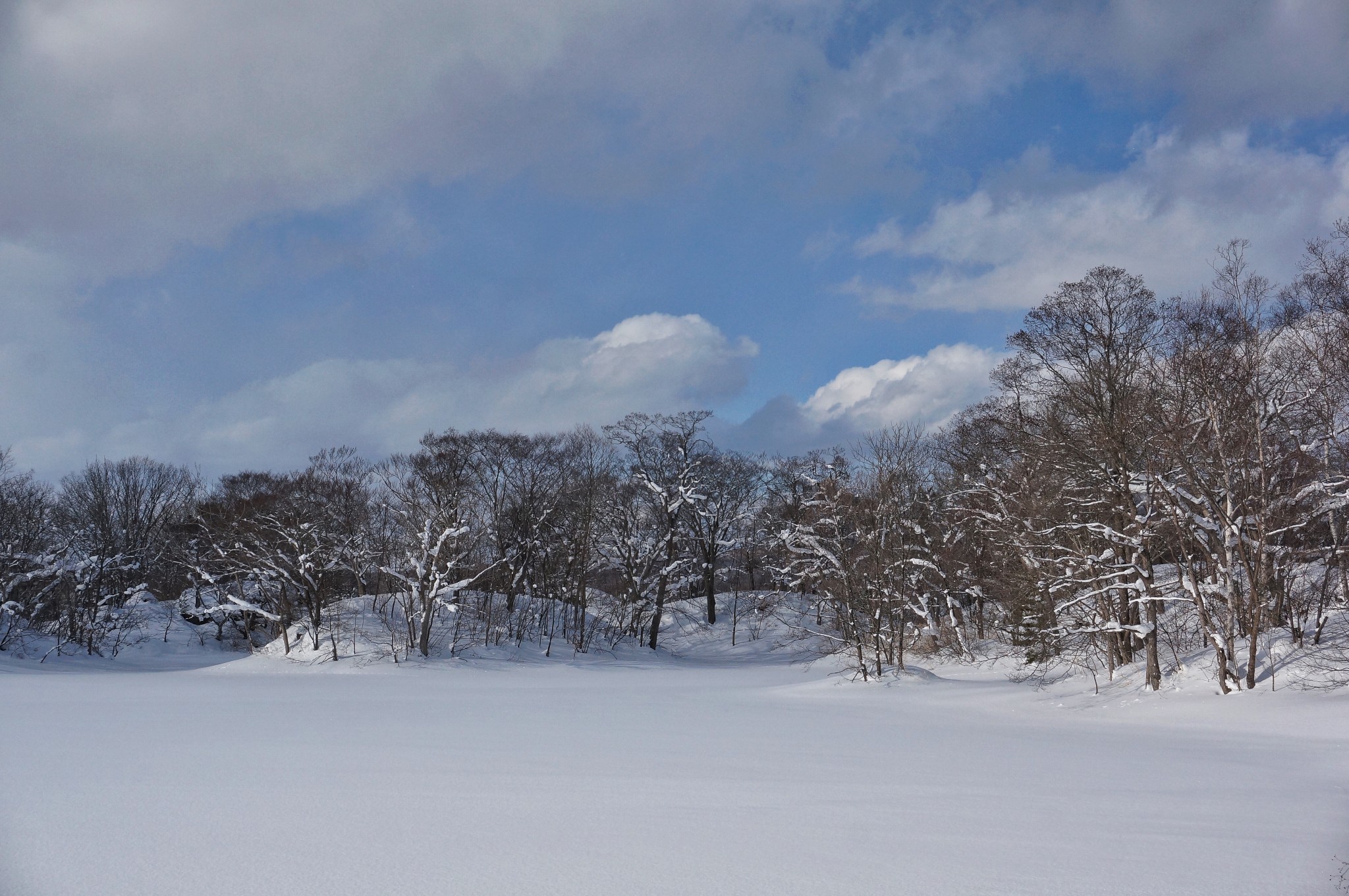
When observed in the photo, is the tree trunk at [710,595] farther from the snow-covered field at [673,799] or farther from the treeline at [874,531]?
the snow-covered field at [673,799]

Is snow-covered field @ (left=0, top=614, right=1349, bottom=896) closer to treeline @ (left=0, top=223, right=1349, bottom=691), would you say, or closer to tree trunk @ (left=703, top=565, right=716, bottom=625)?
treeline @ (left=0, top=223, right=1349, bottom=691)

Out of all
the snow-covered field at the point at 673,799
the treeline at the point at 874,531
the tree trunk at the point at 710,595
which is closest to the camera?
the snow-covered field at the point at 673,799

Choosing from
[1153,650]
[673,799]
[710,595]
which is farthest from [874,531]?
[710,595]

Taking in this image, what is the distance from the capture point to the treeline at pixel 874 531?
18.0 m

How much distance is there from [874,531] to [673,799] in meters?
19.6

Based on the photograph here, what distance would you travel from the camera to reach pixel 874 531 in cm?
2684

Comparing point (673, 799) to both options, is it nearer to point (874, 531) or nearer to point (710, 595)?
point (874, 531)

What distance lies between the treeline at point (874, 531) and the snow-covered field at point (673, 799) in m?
4.07

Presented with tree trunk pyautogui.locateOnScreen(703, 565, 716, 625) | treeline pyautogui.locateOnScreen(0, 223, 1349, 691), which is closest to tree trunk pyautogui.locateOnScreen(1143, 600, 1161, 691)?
treeline pyautogui.locateOnScreen(0, 223, 1349, 691)

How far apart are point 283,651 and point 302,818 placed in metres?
33.5

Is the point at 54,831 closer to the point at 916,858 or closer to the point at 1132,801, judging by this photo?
the point at 916,858

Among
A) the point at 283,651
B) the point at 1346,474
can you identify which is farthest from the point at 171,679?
the point at 1346,474

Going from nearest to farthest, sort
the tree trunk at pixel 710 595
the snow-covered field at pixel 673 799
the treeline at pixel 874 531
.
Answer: the snow-covered field at pixel 673 799, the treeline at pixel 874 531, the tree trunk at pixel 710 595

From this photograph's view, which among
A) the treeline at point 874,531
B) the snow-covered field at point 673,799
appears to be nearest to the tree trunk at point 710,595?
the treeline at point 874,531
